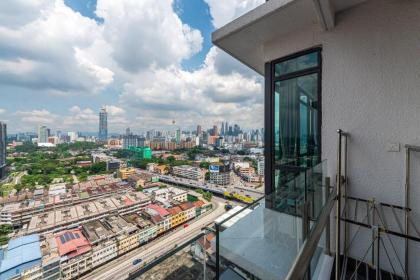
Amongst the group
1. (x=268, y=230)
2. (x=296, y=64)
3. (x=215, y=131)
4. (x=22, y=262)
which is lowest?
(x=22, y=262)

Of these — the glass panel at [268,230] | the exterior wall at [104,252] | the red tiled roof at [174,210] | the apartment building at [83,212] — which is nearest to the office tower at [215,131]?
the apartment building at [83,212]

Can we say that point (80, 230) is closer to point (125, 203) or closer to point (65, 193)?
point (125, 203)

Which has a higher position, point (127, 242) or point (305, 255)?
point (305, 255)

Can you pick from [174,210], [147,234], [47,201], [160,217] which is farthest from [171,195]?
[47,201]

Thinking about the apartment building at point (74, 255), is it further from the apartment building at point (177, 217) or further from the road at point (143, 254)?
the apartment building at point (177, 217)

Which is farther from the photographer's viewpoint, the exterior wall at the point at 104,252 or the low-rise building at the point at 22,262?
the exterior wall at the point at 104,252

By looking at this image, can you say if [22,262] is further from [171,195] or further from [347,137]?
[347,137]

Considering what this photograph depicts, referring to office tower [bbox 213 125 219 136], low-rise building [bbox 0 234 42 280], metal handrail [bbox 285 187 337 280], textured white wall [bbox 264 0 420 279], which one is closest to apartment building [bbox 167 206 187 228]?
low-rise building [bbox 0 234 42 280]
